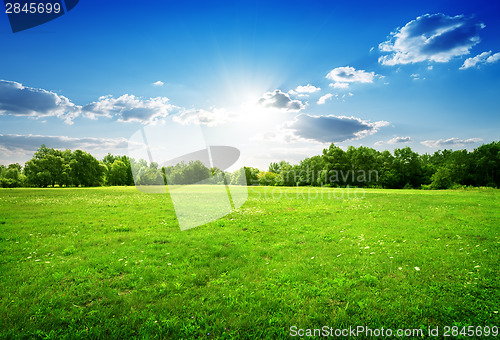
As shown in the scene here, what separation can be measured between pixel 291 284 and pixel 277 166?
14605cm

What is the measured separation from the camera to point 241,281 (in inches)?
263

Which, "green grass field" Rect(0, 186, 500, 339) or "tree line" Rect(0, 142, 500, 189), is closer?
"green grass field" Rect(0, 186, 500, 339)

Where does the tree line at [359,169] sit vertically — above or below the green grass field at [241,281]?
above

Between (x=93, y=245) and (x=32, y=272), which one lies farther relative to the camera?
(x=93, y=245)

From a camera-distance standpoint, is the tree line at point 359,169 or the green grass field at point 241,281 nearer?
the green grass field at point 241,281

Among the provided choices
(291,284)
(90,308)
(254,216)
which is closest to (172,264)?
(90,308)

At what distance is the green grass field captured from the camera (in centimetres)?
483

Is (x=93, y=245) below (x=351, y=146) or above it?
below

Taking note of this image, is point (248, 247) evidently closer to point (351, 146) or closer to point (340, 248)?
point (340, 248)

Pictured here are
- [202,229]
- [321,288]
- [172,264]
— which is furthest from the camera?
[202,229]

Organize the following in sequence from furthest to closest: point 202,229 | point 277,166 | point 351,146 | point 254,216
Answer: point 277,166 < point 351,146 < point 254,216 < point 202,229

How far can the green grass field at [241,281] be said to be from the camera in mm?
4828

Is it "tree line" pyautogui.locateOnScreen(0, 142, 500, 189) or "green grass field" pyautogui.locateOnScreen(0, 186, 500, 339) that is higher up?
"tree line" pyautogui.locateOnScreen(0, 142, 500, 189)

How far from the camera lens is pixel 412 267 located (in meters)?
7.35
